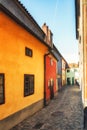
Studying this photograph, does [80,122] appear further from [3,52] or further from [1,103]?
[3,52]

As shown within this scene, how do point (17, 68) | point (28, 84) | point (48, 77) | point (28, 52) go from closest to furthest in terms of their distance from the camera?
1. point (17, 68)
2. point (28, 84)
3. point (28, 52)
4. point (48, 77)

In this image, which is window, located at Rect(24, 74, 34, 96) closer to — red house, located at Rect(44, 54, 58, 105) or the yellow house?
the yellow house

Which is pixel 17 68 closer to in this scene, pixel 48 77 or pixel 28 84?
pixel 28 84

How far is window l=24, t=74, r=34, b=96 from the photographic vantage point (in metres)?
12.7

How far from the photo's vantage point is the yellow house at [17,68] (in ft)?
31.1

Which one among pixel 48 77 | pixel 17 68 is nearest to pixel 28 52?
pixel 17 68

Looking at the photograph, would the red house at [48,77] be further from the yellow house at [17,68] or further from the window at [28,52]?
the window at [28,52]

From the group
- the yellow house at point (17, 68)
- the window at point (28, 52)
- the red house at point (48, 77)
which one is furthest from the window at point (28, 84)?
the red house at point (48, 77)

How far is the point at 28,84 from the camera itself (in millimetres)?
13227

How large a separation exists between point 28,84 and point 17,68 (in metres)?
2.29

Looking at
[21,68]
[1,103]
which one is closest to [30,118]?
[21,68]

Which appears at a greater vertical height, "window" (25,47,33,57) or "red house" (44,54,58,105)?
"window" (25,47,33,57)

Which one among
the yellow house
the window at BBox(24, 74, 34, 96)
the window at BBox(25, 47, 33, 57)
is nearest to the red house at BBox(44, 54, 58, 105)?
the yellow house

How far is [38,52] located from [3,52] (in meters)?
6.73
